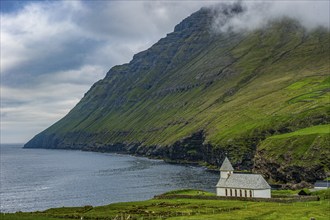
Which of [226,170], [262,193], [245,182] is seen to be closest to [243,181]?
[245,182]

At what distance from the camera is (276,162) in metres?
190

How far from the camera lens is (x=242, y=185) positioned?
12688cm

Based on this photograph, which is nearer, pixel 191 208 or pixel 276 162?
pixel 191 208

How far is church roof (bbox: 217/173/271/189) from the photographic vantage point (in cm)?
12262

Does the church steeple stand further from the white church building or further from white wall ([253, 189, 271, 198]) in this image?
white wall ([253, 189, 271, 198])

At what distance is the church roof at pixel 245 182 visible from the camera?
122625 mm

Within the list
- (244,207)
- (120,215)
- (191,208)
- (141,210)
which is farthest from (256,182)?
(120,215)

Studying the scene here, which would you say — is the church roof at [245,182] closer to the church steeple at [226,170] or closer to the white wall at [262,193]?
the white wall at [262,193]

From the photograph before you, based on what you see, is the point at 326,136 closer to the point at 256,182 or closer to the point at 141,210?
the point at 256,182

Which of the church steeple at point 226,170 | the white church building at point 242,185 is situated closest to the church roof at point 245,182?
the white church building at point 242,185

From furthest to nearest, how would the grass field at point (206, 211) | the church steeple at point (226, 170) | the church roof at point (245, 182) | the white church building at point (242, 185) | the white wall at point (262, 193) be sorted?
1. the church steeple at point (226, 170)
2. the church roof at point (245, 182)
3. the white church building at point (242, 185)
4. the white wall at point (262, 193)
5. the grass field at point (206, 211)

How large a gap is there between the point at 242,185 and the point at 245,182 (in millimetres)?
1226

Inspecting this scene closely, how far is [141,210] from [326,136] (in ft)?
368

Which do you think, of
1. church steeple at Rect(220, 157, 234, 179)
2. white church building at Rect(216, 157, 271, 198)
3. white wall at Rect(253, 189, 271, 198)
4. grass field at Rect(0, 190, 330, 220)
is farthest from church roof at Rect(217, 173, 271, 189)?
grass field at Rect(0, 190, 330, 220)
